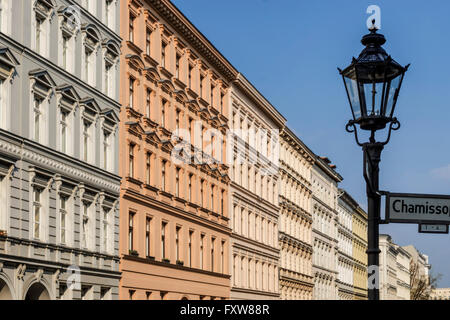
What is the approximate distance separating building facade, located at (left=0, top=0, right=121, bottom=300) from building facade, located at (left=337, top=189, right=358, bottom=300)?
6865 cm

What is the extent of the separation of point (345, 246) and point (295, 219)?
29.6 meters

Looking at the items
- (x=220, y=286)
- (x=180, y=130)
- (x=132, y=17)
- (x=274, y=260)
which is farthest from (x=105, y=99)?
(x=274, y=260)

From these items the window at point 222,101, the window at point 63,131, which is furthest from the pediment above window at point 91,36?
the window at point 222,101

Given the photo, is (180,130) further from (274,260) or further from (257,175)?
(274,260)

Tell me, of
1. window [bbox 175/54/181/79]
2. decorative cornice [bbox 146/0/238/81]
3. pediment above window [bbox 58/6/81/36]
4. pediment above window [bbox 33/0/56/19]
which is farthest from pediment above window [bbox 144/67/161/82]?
pediment above window [bbox 33/0/56/19]

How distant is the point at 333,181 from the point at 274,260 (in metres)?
32.2

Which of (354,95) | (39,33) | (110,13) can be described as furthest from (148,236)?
(354,95)

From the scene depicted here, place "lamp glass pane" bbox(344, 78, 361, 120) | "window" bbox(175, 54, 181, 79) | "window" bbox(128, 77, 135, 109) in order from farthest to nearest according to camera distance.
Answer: "window" bbox(175, 54, 181, 79) < "window" bbox(128, 77, 135, 109) < "lamp glass pane" bbox(344, 78, 361, 120)

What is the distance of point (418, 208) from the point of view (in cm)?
1009

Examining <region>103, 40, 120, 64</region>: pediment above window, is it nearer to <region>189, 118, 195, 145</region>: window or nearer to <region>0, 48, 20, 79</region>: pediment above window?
<region>0, 48, 20, 79</region>: pediment above window

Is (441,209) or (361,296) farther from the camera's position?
(361,296)

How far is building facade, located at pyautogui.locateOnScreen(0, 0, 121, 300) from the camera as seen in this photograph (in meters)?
32.1

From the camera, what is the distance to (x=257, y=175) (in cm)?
7256

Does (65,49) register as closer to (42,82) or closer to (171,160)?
(42,82)
